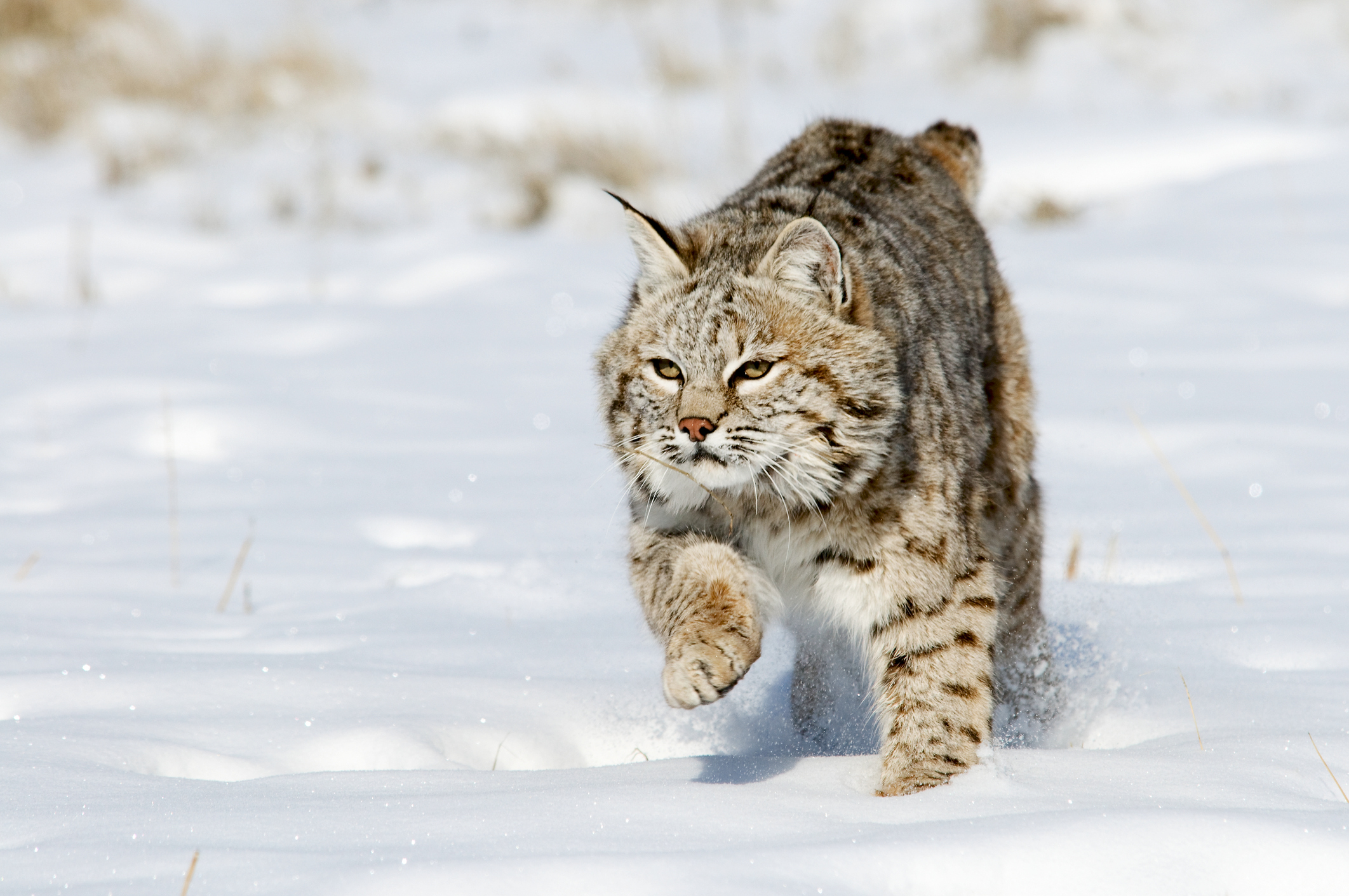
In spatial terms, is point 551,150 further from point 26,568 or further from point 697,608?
point 697,608

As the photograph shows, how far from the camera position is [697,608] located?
262 centimetres

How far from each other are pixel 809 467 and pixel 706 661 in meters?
0.46

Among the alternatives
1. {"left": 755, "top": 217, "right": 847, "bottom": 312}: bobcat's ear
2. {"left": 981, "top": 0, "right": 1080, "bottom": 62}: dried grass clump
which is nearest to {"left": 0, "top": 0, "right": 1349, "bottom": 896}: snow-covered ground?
{"left": 755, "top": 217, "right": 847, "bottom": 312}: bobcat's ear

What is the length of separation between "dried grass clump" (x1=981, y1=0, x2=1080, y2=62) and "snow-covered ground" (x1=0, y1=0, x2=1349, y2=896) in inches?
76.8

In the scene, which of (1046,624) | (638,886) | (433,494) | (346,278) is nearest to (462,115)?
(346,278)

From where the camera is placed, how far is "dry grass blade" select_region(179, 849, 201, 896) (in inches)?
68.8

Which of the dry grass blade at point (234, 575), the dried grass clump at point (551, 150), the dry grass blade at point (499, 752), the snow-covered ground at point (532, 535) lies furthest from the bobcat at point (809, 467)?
the dried grass clump at point (551, 150)

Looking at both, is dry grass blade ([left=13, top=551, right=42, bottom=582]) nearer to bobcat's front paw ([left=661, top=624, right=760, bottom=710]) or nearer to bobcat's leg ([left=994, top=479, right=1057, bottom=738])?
bobcat's front paw ([left=661, top=624, right=760, bottom=710])

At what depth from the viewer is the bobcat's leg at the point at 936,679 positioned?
Answer: 2615 millimetres

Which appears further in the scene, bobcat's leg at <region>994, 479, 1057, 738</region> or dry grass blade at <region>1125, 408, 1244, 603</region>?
dry grass blade at <region>1125, 408, 1244, 603</region>

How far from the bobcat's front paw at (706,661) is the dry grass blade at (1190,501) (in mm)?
1772

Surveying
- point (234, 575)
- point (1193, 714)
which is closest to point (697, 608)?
point (1193, 714)

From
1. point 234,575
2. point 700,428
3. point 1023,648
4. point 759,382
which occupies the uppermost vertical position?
point 759,382

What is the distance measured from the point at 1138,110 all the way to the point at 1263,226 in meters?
4.39
